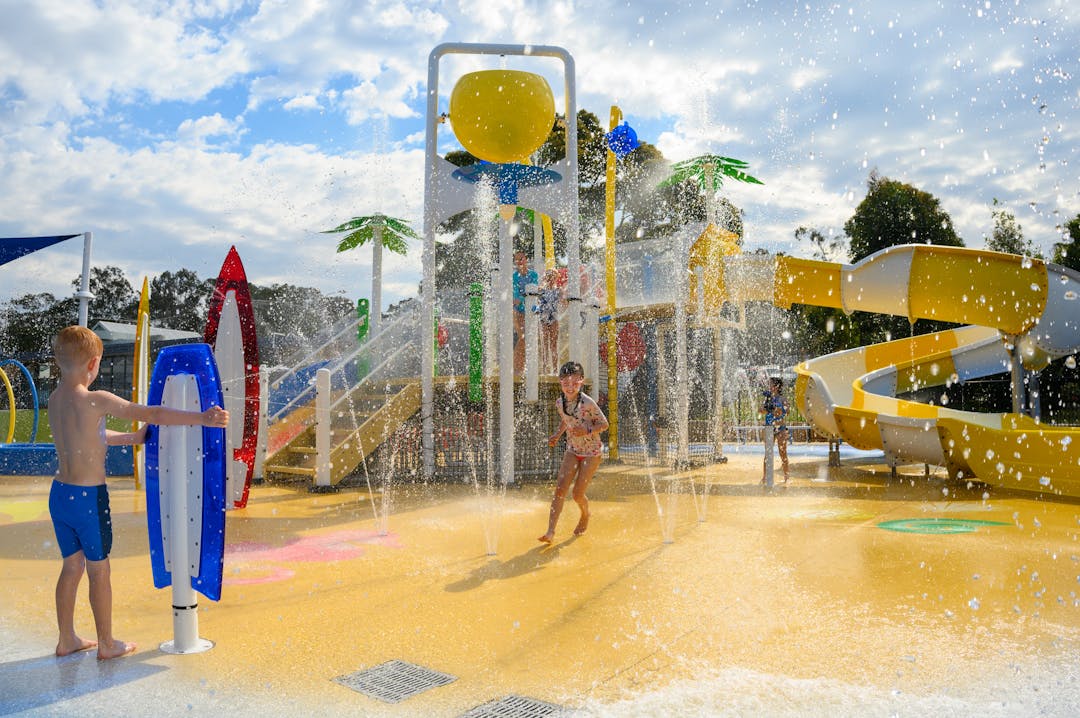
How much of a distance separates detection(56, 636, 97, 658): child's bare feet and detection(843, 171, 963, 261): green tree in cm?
2877

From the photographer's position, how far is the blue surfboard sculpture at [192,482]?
12.2 ft

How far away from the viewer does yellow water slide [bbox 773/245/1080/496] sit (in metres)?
9.37

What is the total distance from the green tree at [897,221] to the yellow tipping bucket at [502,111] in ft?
71.2

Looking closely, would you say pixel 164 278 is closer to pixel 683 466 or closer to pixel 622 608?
pixel 683 466

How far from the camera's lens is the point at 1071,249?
2592cm

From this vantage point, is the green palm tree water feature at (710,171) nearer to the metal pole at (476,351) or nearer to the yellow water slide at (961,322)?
the yellow water slide at (961,322)

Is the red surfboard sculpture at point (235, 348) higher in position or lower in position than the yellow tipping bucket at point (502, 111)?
lower

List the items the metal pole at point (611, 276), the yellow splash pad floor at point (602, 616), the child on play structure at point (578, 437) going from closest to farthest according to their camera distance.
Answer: the yellow splash pad floor at point (602, 616) → the child on play structure at point (578, 437) → the metal pole at point (611, 276)

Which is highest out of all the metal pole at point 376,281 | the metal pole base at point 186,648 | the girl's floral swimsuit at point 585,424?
the metal pole at point 376,281

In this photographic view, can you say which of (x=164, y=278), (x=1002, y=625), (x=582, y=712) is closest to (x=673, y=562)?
(x=1002, y=625)

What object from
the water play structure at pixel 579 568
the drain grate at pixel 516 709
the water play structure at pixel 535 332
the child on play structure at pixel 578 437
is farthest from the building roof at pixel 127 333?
the drain grate at pixel 516 709

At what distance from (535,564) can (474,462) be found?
18.6ft

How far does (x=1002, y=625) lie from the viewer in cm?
395

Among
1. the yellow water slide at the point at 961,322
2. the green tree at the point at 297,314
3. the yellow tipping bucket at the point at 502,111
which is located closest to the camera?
the yellow water slide at the point at 961,322
